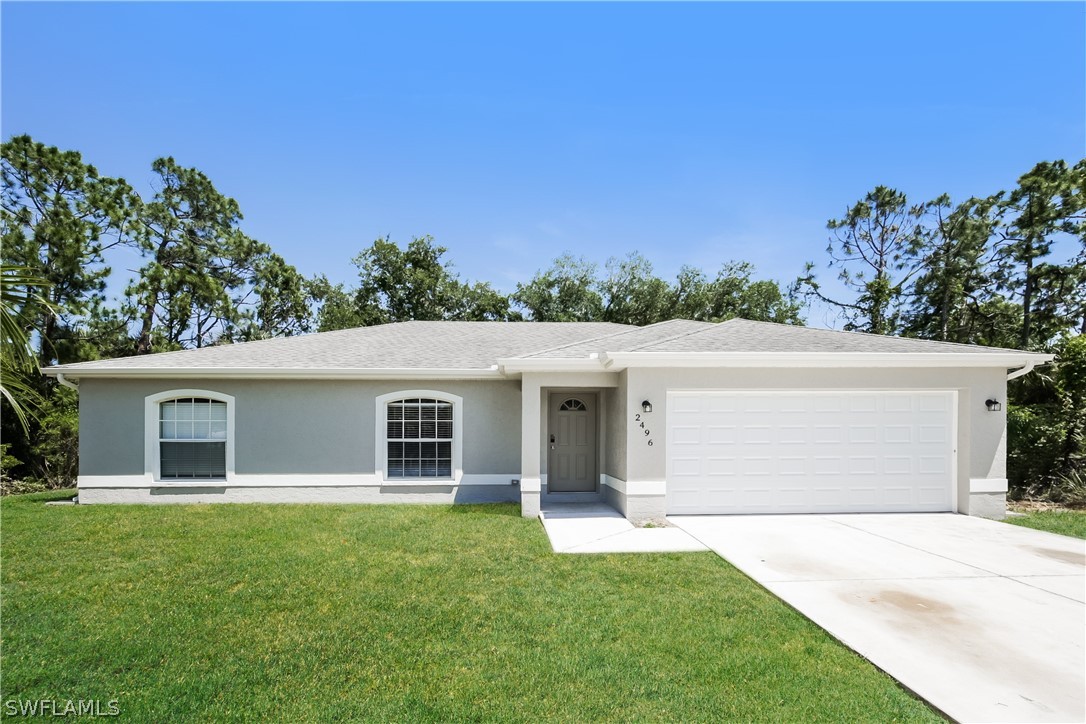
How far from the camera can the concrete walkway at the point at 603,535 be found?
7.18 meters

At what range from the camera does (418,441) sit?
10992 millimetres

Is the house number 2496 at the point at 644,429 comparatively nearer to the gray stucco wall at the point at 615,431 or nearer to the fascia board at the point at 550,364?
the gray stucco wall at the point at 615,431

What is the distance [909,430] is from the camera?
31.0ft

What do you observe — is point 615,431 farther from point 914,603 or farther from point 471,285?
point 471,285

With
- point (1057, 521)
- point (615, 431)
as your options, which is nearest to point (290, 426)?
point (615, 431)

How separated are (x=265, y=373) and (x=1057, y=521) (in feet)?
47.3

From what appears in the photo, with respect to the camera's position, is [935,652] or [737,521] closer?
[935,652]

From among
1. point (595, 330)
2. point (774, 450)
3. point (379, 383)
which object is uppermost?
point (595, 330)

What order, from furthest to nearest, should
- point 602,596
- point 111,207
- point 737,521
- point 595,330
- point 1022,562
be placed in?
point 111,207 < point 595,330 < point 737,521 < point 1022,562 < point 602,596

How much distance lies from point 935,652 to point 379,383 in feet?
31.3

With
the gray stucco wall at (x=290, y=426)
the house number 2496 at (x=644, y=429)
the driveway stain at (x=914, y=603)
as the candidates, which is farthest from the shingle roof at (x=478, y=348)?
the driveway stain at (x=914, y=603)

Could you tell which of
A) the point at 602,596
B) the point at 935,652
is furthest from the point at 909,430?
the point at 602,596

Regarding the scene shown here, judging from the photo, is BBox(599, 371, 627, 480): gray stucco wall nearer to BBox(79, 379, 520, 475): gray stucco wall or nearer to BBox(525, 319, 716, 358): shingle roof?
BBox(525, 319, 716, 358): shingle roof

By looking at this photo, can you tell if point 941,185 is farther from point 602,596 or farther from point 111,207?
point 111,207
